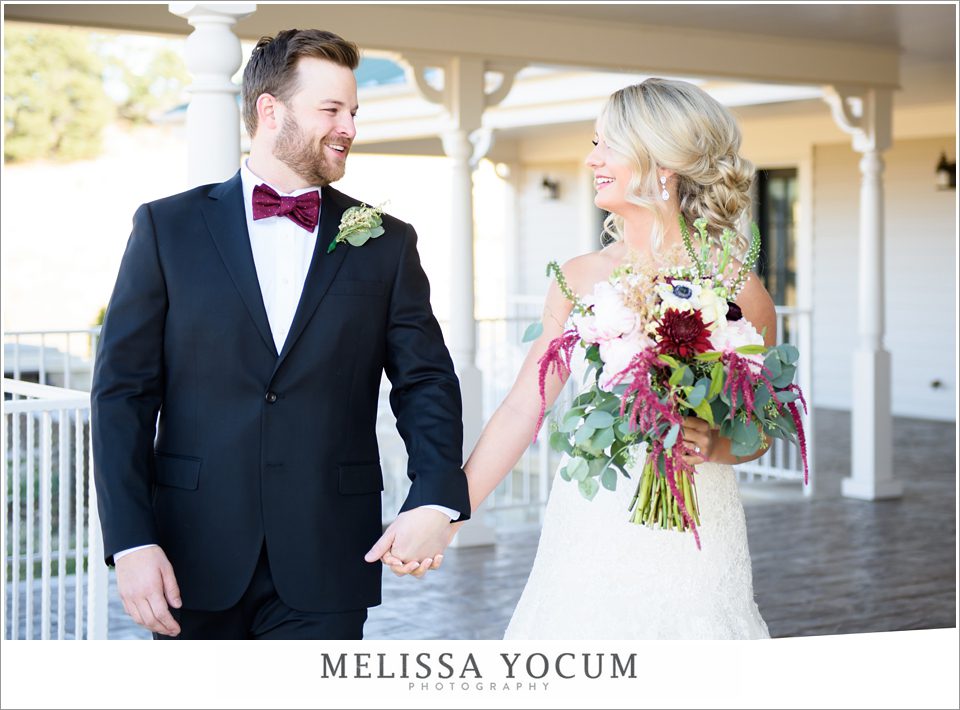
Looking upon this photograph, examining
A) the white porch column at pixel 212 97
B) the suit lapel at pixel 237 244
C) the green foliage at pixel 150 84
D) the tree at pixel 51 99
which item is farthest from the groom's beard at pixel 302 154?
the green foliage at pixel 150 84

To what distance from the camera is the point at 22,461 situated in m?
12.6

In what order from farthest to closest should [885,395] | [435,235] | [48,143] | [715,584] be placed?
[48,143]
[435,235]
[885,395]
[715,584]

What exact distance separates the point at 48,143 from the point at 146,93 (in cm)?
296

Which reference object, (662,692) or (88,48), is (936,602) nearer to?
(662,692)

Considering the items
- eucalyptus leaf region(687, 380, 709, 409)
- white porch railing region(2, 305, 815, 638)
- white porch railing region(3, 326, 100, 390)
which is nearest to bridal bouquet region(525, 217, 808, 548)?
eucalyptus leaf region(687, 380, 709, 409)

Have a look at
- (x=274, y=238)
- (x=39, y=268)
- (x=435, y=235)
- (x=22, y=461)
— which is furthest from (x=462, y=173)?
(x=39, y=268)

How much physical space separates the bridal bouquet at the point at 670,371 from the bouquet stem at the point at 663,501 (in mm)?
14

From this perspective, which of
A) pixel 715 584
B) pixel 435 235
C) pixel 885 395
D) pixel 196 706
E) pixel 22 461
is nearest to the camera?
pixel 196 706

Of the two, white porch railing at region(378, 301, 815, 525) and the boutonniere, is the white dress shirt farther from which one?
white porch railing at region(378, 301, 815, 525)

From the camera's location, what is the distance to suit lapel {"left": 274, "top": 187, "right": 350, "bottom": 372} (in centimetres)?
264

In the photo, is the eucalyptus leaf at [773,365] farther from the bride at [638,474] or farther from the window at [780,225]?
the window at [780,225]

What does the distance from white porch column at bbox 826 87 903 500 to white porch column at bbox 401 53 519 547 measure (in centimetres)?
295

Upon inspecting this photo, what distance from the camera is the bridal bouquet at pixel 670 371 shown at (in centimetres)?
251

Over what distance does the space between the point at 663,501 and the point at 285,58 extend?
49.3 inches
